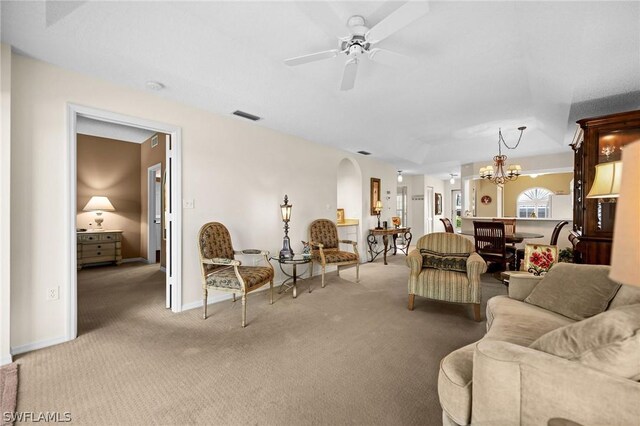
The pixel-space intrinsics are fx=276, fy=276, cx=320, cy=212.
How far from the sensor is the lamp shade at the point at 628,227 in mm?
629

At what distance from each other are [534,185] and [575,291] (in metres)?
9.09

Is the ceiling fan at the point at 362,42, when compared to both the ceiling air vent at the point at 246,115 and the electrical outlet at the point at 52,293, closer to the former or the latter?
the ceiling air vent at the point at 246,115

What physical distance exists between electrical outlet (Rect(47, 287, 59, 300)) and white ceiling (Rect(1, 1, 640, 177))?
199 cm

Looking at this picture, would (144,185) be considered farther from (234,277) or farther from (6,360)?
(6,360)

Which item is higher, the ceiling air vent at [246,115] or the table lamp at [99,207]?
the ceiling air vent at [246,115]

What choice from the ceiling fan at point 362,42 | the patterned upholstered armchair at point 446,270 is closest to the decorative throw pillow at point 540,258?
the patterned upholstered armchair at point 446,270

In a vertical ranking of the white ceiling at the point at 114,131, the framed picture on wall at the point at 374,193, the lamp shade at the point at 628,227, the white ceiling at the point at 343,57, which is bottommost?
the lamp shade at the point at 628,227

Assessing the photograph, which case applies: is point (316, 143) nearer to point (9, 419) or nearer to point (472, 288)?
point (472, 288)

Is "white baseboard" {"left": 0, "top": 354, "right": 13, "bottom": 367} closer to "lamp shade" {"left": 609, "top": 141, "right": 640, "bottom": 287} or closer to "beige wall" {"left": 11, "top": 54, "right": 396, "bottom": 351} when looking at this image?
"beige wall" {"left": 11, "top": 54, "right": 396, "bottom": 351}

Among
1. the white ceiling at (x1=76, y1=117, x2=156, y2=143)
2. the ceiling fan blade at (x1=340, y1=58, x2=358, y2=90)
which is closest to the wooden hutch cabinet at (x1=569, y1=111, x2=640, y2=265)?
the ceiling fan blade at (x1=340, y1=58, x2=358, y2=90)

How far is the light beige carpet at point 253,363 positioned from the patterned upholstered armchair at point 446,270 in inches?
10.0

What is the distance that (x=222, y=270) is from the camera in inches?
126

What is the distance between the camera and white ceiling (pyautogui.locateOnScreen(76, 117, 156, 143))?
16.7 ft

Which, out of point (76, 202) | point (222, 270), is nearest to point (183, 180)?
point (76, 202)
